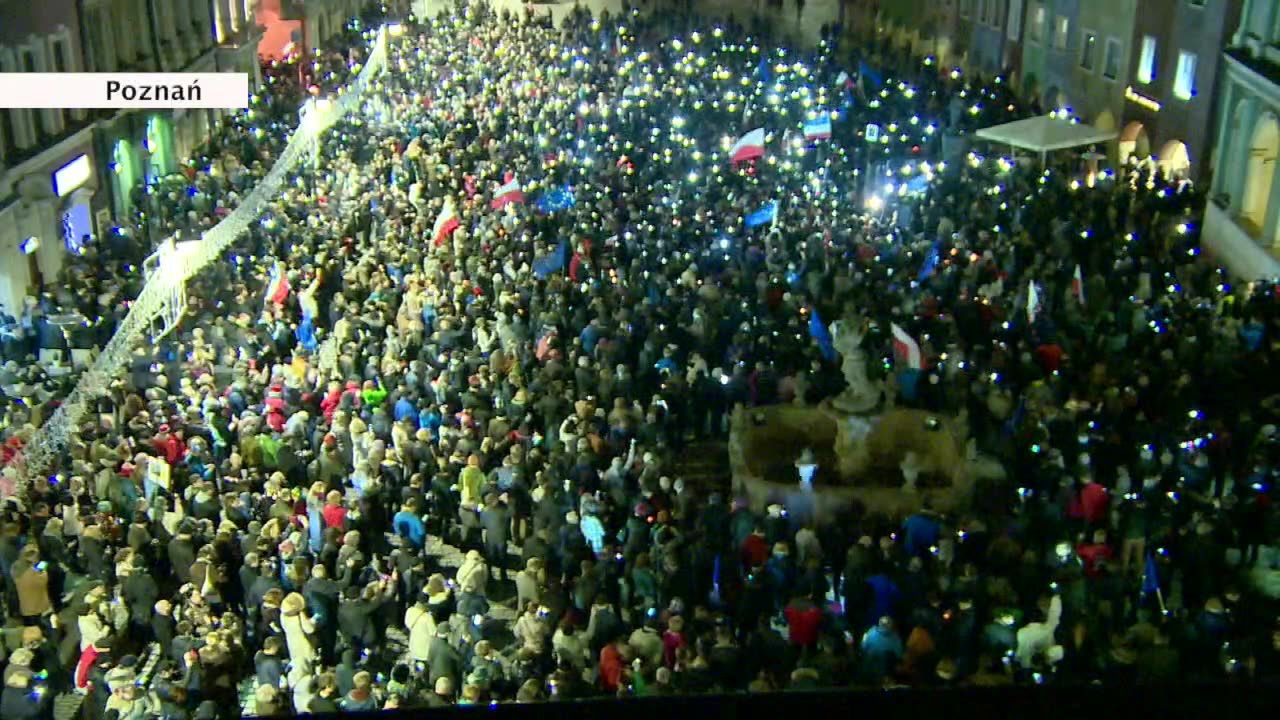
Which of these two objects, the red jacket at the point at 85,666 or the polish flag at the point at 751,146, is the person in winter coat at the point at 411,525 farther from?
the polish flag at the point at 751,146

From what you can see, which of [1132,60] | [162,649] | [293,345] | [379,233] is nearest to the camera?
[162,649]

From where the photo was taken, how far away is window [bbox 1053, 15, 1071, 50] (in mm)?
39969

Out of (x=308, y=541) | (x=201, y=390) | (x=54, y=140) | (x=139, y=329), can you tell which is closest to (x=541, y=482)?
(x=308, y=541)

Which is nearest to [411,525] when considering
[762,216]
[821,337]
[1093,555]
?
[1093,555]

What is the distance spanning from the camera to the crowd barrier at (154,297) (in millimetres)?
16703

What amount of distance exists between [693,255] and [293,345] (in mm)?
6005

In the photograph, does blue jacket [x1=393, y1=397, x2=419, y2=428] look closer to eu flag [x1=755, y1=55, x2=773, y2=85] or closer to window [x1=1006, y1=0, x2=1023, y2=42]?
eu flag [x1=755, y1=55, x2=773, y2=85]

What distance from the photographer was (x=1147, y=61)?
34.7 metres

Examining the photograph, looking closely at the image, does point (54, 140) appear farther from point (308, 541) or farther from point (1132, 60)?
point (1132, 60)

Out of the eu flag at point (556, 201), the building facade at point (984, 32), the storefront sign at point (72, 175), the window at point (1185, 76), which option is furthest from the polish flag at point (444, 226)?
the building facade at point (984, 32)

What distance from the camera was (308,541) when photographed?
13.7 m

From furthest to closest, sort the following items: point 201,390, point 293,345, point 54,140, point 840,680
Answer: point 54,140 < point 293,345 < point 201,390 < point 840,680

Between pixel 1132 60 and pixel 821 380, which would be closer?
pixel 821 380

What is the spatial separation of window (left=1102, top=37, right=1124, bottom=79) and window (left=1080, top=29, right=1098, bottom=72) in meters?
0.64
